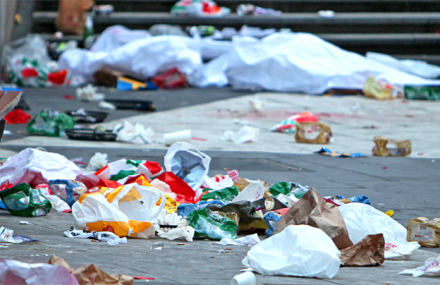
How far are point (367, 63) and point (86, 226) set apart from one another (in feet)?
37.1

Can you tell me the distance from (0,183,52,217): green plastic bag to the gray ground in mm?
51

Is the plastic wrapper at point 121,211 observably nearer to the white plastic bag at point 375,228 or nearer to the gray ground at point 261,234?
the gray ground at point 261,234

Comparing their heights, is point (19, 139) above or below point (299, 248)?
below

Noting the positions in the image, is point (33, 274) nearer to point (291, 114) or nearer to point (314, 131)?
point (314, 131)

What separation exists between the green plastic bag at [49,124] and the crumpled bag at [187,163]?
2641 mm

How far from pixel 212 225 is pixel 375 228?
81 centimetres

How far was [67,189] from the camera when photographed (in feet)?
13.1

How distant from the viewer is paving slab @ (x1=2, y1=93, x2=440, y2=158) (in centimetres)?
660

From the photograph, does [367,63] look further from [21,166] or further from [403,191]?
[21,166]

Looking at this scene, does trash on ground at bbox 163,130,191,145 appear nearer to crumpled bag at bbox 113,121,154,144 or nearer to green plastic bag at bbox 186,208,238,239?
crumpled bag at bbox 113,121,154,144

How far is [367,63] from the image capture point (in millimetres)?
13758

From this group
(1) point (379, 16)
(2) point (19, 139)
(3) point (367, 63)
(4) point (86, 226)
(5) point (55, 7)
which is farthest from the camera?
(5) point (55, 7)

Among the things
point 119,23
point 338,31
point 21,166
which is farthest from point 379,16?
point 21,166

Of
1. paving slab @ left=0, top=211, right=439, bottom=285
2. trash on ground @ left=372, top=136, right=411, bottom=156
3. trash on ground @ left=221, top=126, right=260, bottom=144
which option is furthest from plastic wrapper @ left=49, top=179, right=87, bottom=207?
trash on ground @ left=372, top=136, right=411, bottom=156
